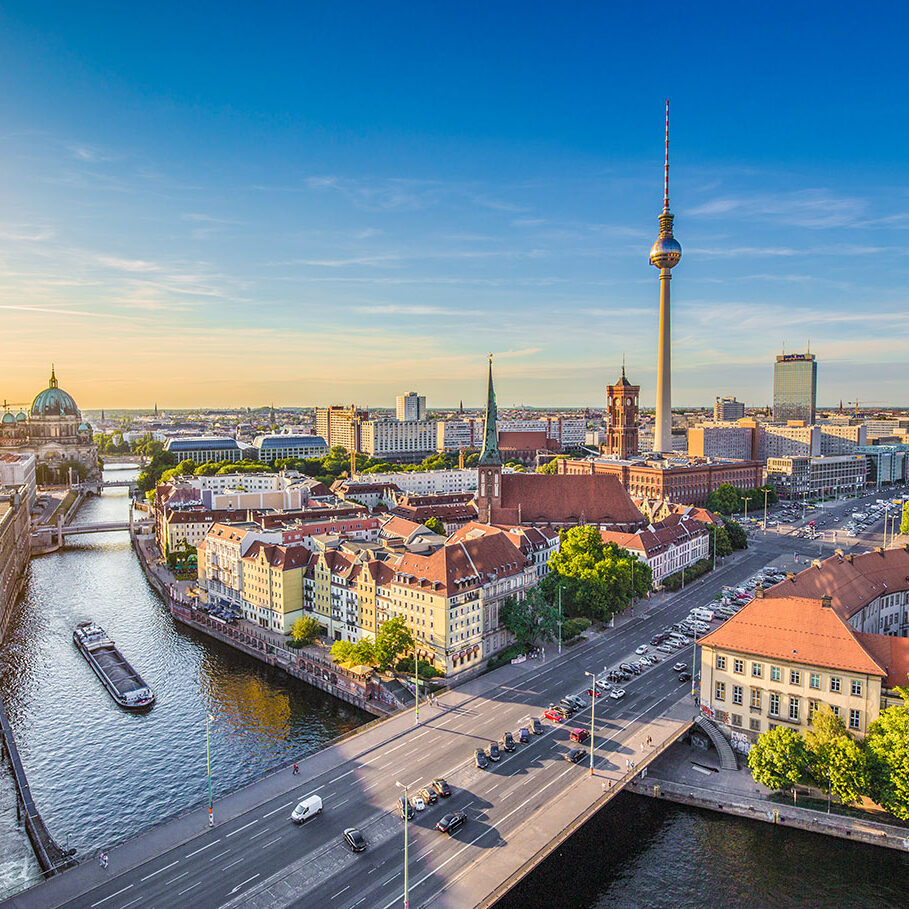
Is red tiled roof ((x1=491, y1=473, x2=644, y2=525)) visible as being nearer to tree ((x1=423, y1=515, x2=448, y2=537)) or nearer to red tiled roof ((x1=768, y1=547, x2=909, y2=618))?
tree ((x1=423, y1=515, x2=448, y2=537))

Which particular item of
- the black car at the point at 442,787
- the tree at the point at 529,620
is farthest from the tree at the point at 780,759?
the tree at the point at 529,620

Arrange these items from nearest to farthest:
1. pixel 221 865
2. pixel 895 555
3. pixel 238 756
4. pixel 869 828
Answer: pixel 221 865, pixel 869 828, pixel 238 756, pixel 895 555

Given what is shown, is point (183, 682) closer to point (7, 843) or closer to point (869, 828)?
point (7, 843)

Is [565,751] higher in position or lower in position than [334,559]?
lower

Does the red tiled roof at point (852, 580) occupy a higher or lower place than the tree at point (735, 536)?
higher

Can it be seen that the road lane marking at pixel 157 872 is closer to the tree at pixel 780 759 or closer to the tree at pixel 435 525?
the tree at pixel 780 759

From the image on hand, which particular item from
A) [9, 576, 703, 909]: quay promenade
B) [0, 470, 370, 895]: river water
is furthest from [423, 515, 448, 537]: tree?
[9, 576, 703, 909]: quay promenade

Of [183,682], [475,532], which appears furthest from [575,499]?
[183,682]
